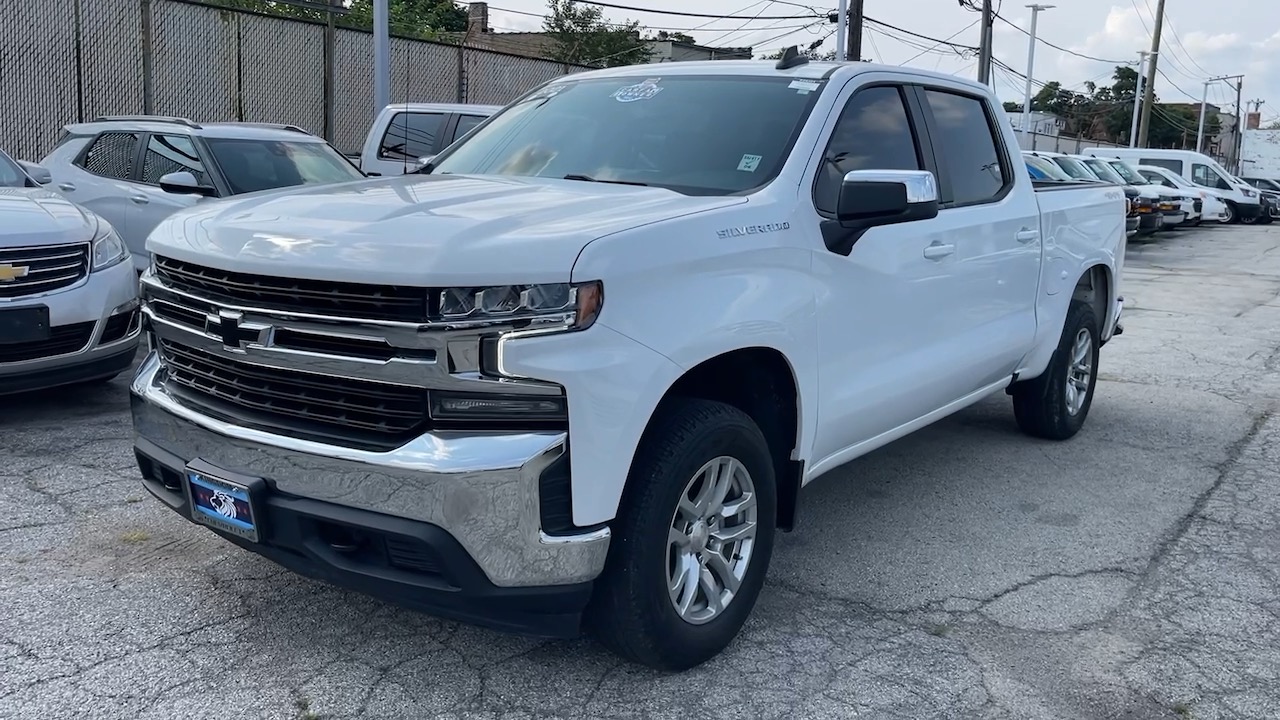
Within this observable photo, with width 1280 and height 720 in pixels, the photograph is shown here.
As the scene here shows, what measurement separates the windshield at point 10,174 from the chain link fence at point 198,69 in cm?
891

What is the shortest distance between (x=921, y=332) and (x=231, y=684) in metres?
2.86

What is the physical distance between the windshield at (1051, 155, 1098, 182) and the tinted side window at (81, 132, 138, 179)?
17459mm

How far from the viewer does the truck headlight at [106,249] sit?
21.0ft

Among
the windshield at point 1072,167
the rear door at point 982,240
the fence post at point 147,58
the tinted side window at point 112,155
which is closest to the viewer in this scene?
the rear door at point 982,240

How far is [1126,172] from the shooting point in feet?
87.1

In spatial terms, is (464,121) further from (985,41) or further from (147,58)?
(985,41)

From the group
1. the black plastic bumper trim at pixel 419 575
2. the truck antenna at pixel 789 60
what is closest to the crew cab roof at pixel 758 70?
the truck antenna at pixel 789 60

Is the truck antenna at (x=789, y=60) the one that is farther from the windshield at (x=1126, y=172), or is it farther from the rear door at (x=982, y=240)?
the windshield at (x=1126, y=172)

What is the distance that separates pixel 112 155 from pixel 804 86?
753 cm

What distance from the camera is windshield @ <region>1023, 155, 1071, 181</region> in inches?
777

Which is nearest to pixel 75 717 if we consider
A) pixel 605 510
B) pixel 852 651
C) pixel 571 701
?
pixel 571 701

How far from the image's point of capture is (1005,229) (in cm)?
530

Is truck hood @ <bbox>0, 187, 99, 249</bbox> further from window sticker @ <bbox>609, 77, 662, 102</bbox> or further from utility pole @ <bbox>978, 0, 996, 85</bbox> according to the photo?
utility pole @ <bbox>978, 0, 996, 85</bbox>

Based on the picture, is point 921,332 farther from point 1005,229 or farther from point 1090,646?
point 1090,646
